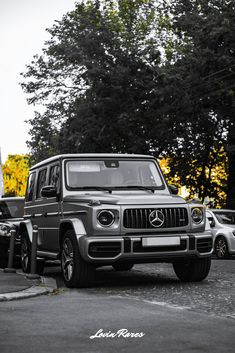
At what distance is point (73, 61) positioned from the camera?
3366 centimetres

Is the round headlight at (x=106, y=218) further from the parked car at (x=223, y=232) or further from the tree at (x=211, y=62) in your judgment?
the tree at (x=211, y=62)

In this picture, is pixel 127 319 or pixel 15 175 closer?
pixel 127 319

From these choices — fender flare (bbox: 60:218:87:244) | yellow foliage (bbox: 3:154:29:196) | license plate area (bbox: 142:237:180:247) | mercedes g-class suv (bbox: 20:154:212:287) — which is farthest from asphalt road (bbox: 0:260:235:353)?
yellow foliage (bbox: 3:154:29:196)

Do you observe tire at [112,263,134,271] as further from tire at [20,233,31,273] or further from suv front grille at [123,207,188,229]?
suv front grille at [123,207,188,229]

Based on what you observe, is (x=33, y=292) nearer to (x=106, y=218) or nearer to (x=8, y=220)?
(x=106, y=218)

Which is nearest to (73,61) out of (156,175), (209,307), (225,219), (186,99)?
(186,99)

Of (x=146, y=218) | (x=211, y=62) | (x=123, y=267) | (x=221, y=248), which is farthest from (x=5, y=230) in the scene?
(x=211, y=62)

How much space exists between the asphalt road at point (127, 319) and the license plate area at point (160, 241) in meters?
0.66

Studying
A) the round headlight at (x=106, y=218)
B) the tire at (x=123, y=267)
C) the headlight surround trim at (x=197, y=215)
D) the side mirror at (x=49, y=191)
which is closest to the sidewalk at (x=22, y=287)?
the round headlight at (x=106, y=218)

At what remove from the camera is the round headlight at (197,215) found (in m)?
10.7

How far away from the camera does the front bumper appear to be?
32.9 ft

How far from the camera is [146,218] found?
33.7 feet

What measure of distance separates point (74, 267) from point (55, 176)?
216cm

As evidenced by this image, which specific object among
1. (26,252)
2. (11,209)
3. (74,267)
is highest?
(11,209)
